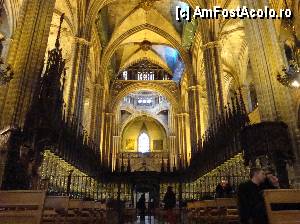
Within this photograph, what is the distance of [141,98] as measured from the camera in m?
35.8

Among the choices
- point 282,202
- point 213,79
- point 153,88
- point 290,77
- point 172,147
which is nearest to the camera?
point 282,202

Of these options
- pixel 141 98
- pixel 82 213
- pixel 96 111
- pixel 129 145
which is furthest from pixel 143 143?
pixel 82 213

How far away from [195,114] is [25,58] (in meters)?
15.1

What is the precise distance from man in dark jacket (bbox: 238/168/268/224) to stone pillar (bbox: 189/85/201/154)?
1619 centimetres

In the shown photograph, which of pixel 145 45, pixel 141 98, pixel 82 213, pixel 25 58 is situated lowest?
pixel 82 213

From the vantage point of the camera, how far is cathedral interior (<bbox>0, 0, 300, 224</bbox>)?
7168mm

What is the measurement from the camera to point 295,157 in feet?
24.3

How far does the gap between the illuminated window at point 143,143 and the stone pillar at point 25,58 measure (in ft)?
94.5

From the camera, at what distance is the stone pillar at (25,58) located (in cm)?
696

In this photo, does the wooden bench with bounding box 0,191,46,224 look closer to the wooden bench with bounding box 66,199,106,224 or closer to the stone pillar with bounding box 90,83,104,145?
the wooden bench with bounding box 66,199,106,224

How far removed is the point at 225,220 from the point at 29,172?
4449 mm

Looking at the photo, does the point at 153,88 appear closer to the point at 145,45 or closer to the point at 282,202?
the point at 145,45

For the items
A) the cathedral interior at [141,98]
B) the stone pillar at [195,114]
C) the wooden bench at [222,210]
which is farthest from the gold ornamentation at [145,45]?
the wooden bench at [222,210]

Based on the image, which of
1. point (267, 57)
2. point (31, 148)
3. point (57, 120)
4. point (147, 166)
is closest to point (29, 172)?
point (31, 148)
